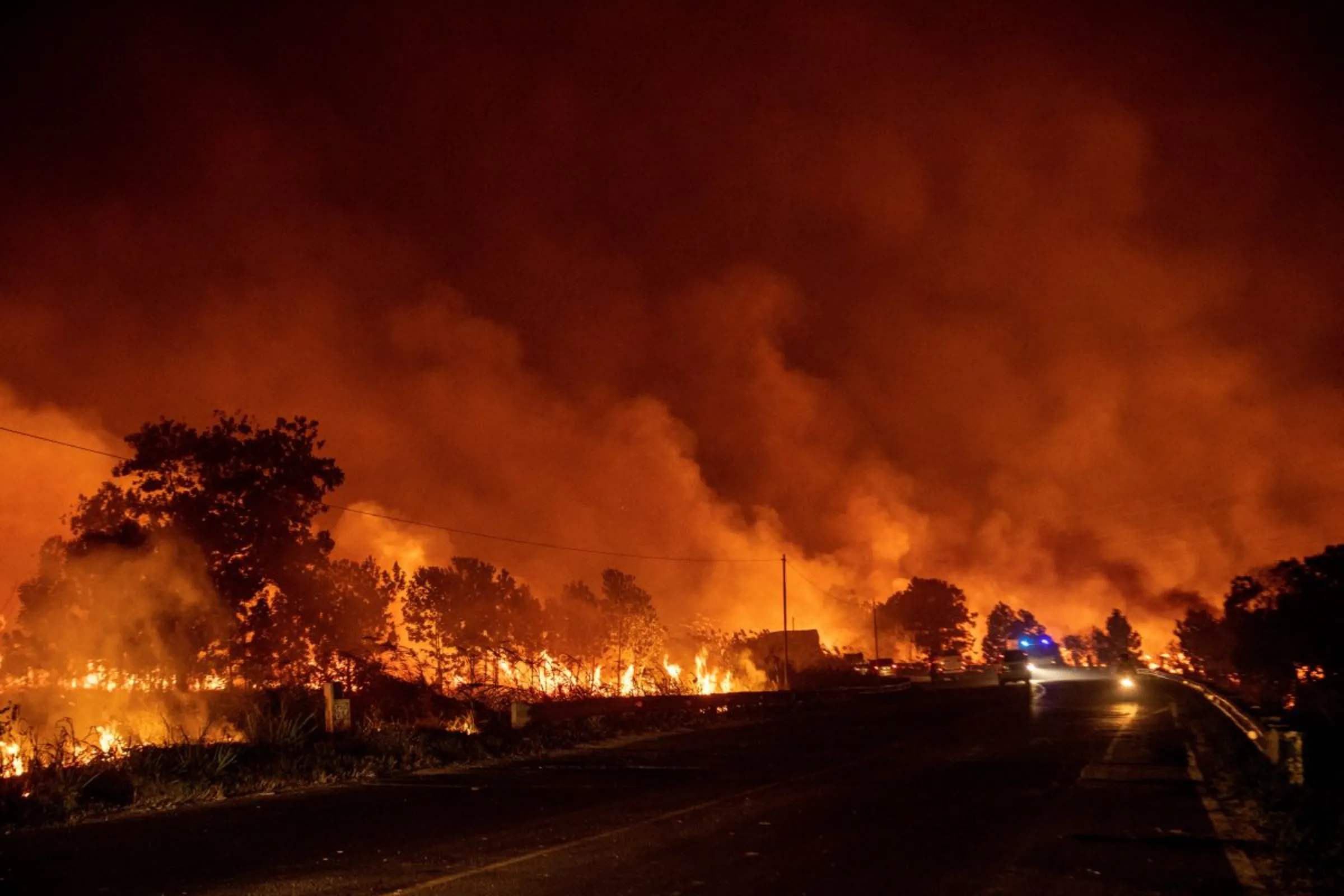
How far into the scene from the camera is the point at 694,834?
33.3 feet

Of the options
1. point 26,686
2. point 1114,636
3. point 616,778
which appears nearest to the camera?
point 616,778

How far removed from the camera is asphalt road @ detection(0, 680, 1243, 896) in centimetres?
808

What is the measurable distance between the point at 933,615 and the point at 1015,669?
6225cm

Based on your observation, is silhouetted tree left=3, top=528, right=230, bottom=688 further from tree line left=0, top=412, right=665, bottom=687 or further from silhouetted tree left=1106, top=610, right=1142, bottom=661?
silhouetted tree left=1106, top=610, right=1142, bottom=661

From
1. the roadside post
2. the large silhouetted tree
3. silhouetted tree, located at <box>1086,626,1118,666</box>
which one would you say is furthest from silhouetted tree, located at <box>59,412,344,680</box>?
silhouetted tree, located at <box>1086,626,1118,666</box>

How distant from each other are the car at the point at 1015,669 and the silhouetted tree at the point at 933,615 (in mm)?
58750

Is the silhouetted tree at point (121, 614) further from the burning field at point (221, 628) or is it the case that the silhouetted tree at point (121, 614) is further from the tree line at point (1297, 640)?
the tree line at point (1297, 640)

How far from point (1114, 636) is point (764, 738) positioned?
120 metres

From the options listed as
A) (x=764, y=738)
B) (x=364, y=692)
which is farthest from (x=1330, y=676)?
(x=364, y=692)

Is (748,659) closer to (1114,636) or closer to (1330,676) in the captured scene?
(1330,676)

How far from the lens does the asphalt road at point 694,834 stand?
26.5 feet

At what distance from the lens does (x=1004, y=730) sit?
23.4 meters

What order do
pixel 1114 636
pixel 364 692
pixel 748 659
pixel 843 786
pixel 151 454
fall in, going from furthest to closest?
pixel 1114 636 → pixel 748 659 → pixel 151 454 → pixel 364 692 → pixel 843 786

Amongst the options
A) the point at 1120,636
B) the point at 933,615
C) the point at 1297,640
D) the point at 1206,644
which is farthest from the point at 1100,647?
the point at 1297,640
